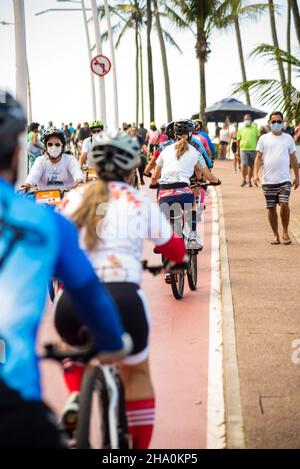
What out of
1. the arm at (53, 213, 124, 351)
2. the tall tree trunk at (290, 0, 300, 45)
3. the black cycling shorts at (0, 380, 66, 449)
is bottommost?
the black cycling shorts at (0, 380, 66, 449)

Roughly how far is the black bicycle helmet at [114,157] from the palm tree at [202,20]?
116 ft

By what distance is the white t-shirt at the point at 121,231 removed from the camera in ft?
12.9

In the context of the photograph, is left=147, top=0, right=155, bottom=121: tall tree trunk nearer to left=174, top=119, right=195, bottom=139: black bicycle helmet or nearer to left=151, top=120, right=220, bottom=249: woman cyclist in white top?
left=174, top=119, right=195, bottom=139: black bicycle helmet

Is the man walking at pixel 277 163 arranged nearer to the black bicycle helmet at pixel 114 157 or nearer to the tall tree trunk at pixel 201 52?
the black bicycle helmet at pixel 114 157

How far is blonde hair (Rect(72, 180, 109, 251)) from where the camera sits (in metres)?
3.85

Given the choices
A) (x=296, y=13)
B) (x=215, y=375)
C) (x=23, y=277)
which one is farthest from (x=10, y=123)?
(x=296, y=13)

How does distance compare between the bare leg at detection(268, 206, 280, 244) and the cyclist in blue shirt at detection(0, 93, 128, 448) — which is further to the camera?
the bare leg at detection(268, 206, 280, 244)

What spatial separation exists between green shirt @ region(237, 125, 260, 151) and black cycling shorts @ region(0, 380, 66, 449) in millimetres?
20883

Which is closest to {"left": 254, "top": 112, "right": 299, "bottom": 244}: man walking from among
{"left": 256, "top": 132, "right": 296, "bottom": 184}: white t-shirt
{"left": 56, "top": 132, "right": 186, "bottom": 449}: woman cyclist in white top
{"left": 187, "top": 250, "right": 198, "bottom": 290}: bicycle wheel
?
{"left": 256, "top": 132, "right": 296, "bottom": 184}: white t-shirt

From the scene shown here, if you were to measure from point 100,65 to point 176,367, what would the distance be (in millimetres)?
15924

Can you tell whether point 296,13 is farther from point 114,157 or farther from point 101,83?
point 114,157
